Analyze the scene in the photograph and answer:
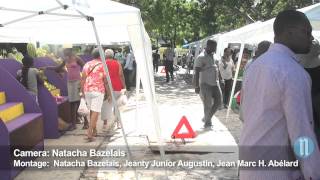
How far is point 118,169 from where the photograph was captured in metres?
7.05

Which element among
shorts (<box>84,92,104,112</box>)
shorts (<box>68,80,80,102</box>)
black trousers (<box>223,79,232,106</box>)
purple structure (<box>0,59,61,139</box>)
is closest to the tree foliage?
black trousers (<box>223,79,232,106</box>)

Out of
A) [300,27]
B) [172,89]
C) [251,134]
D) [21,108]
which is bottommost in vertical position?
[172,89]

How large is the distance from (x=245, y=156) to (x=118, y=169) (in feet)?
14.8

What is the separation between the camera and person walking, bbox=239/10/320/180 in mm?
2486

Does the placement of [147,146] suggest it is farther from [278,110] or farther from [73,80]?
[278,110]

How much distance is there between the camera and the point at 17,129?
677cm

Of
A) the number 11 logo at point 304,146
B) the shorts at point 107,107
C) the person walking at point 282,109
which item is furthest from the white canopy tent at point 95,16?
the number 11 logo at point 304,146

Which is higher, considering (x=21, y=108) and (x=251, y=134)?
→ (x=251, y=134)

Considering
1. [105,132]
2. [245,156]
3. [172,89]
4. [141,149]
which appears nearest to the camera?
[245,156]

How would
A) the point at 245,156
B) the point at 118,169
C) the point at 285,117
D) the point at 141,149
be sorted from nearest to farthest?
the point at 285,117
the point at 245,156
the point at 118,169
the point at 141,149

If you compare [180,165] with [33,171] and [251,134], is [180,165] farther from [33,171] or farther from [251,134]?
[251,134]

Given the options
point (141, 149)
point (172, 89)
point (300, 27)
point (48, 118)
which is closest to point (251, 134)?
point (300, 27)

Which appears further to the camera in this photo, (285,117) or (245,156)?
(245,156)

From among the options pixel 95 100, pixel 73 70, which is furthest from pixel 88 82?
pixel 73 70
